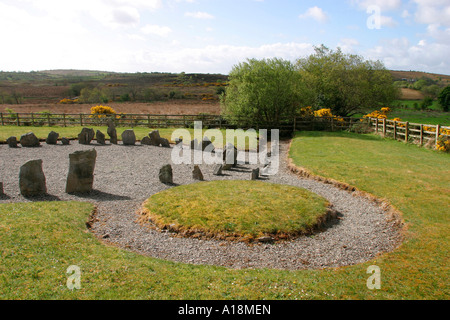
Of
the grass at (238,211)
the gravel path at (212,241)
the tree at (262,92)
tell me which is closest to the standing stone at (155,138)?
the gravel path at (212,241)

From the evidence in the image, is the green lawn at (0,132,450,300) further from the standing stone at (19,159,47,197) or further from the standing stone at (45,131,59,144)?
the standing stone at (45,131,59,144)

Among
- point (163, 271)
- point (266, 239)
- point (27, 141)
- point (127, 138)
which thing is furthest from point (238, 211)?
point (27, 141)

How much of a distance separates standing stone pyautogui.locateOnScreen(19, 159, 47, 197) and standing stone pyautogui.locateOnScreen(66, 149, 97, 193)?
3.09 feet

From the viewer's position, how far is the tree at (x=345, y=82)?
37.4 meters

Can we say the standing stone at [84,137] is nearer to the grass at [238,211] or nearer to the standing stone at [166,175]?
the standing stone at [166,175]

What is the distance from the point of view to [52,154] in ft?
62.7

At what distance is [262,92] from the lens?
2858 cm

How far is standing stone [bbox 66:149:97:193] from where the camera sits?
12.0 metres

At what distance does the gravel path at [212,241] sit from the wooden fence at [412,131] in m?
11.4

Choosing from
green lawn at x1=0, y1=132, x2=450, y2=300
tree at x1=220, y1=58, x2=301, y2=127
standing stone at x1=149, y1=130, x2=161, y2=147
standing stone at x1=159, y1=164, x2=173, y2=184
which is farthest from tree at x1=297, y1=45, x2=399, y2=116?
green lawn at x1=0, y1=132, x2=450, y2=300

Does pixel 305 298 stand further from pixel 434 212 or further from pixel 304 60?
pixel 304 60
